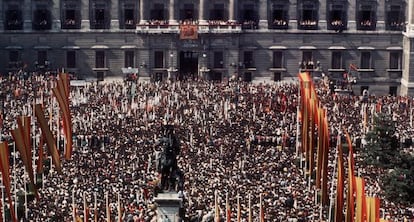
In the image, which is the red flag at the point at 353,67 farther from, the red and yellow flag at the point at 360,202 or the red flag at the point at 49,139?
the red and yellow flag at the point at 360,202

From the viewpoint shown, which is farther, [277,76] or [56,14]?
[277,76]

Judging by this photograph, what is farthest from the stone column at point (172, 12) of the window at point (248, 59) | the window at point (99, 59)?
the window at point (248, 59)

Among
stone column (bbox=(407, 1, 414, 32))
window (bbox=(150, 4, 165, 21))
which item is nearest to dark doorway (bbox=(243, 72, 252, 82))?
window (bbox=(150, 4, 165, 21))

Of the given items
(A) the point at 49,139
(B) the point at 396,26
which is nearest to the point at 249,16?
(B) the point at 396,26

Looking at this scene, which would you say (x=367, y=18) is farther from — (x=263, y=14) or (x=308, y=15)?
(x=263, y=14)

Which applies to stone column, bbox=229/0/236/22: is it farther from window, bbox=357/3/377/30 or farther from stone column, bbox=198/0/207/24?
window, bbox=357/3/377/30

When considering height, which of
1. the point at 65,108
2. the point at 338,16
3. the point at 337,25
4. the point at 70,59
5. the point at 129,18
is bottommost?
the point at 65,108
